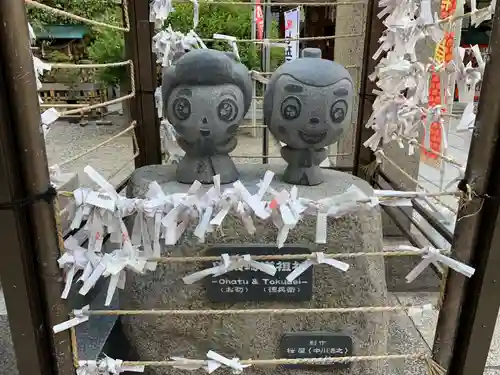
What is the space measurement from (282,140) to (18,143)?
47cm

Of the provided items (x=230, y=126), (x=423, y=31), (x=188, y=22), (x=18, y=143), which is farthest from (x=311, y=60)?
(x=188, y=22)

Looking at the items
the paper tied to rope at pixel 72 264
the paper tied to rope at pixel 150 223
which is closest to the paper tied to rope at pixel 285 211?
the paper tied to rope at pixel 150 223

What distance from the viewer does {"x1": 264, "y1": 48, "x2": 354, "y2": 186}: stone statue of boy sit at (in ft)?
2.61

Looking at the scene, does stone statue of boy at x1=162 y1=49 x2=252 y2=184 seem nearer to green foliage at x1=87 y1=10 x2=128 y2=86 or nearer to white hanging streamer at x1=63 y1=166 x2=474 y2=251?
white hanging streamer at x1=63 y1=166 x2=474 y2=251

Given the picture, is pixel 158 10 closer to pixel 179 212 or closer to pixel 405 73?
pixel 405 73

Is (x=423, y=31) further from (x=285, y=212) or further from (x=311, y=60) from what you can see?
(x=285, y=212)

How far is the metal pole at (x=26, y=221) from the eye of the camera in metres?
0.50

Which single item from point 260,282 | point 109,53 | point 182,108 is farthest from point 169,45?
point 109,53

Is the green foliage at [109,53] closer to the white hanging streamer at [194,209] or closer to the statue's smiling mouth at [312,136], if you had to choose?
the statue's smiling mouth at [312,136]

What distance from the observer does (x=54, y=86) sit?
3340 millimetres

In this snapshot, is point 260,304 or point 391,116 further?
point 391,116

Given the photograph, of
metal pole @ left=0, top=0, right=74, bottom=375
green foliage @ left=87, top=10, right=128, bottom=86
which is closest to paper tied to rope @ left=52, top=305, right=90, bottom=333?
metal pole @ left=0, top=0, right=74, bottom=375

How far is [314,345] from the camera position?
0.81m

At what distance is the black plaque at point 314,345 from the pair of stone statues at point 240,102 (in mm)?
314
